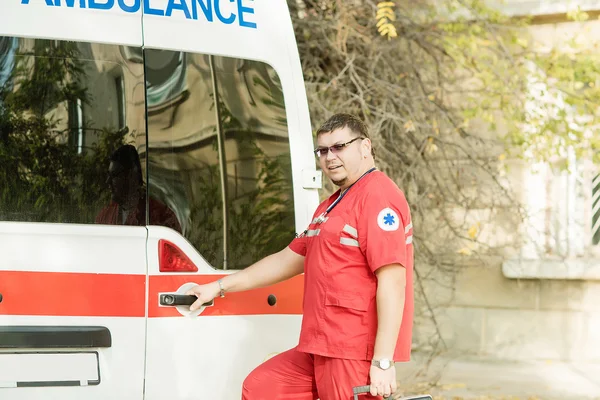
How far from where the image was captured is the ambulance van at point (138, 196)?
→ 139 inches

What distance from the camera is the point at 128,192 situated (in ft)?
12.2

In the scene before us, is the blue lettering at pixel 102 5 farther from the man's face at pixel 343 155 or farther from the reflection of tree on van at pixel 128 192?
the man's face at pixel 343 155

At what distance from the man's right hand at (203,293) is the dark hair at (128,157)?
1.55 feet

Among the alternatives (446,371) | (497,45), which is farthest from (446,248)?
(497,45)

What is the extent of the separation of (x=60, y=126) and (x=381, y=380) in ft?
5.07

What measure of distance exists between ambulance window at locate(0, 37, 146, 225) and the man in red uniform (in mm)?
773

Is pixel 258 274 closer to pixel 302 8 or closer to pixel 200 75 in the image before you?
pixel 200 75

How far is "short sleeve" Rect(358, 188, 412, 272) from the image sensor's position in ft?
10.8

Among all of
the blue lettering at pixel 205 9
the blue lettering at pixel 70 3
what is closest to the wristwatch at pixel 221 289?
the blue lettering at pixel 205 9

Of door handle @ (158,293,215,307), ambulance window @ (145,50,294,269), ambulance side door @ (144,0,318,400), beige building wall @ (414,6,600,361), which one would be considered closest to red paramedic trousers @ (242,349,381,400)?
ambulance side door @ (144,0,318,400)

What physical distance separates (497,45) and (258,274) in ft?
15.8

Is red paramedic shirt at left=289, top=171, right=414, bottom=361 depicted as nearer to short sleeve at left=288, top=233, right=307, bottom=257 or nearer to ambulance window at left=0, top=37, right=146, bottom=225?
short sleeve at left=288, top=233, right=307, bottom=257

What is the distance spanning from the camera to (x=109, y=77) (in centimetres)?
371

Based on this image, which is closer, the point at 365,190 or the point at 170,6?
the point at 365,190
